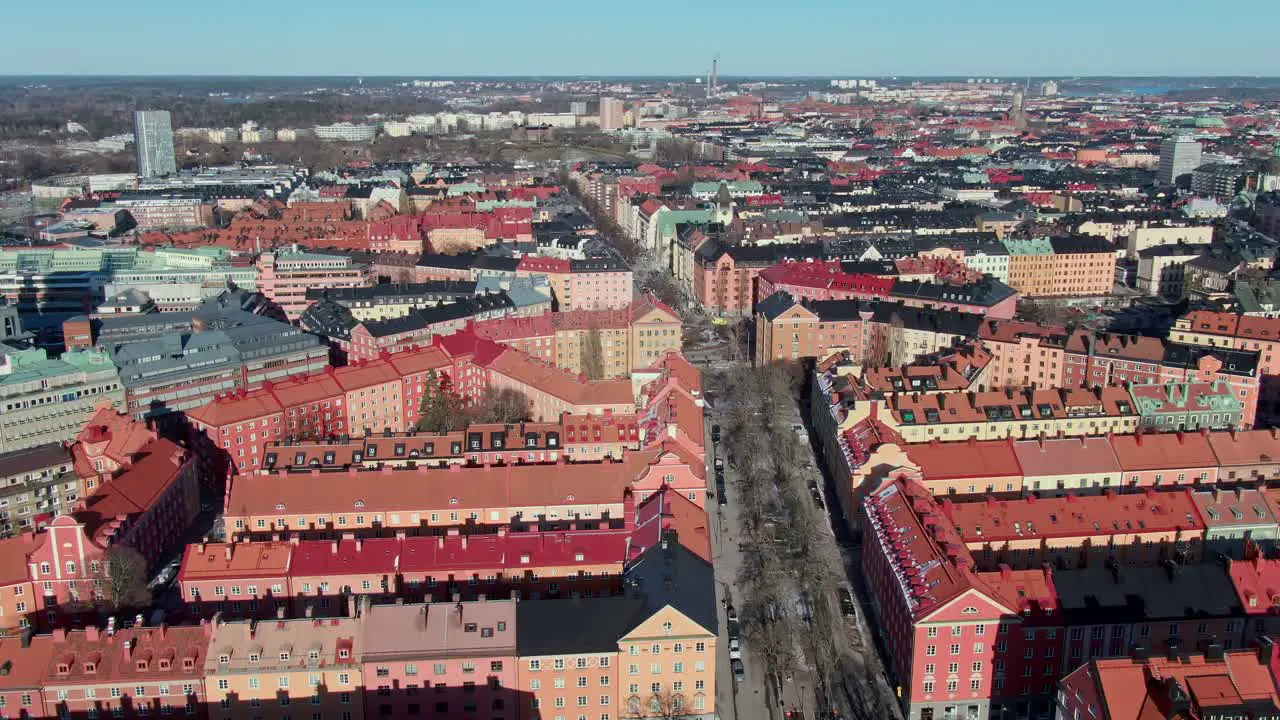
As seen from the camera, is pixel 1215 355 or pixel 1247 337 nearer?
pixel 1215 355

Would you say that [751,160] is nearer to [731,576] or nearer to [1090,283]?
[1090,283]

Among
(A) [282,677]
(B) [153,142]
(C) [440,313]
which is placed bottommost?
(A) [282,677]

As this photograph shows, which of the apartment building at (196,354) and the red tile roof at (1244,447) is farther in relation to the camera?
the apartment building at (196,354)

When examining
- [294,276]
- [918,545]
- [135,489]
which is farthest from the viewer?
[294,276]

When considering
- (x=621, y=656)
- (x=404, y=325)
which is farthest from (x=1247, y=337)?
(x=621, y=656)

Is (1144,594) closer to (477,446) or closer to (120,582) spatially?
(477,446)

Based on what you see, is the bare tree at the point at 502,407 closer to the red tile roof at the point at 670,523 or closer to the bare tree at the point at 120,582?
the red tile roof at the point at 670,523

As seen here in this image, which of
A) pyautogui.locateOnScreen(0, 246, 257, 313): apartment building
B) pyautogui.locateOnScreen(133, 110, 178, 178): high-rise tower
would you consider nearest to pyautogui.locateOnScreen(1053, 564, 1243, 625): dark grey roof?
pyautogui.locateOnScreen(0, 246, 257, 313): apartment building

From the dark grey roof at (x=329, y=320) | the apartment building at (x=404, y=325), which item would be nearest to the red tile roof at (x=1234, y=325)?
the apartment building at (x=404, y=325)
